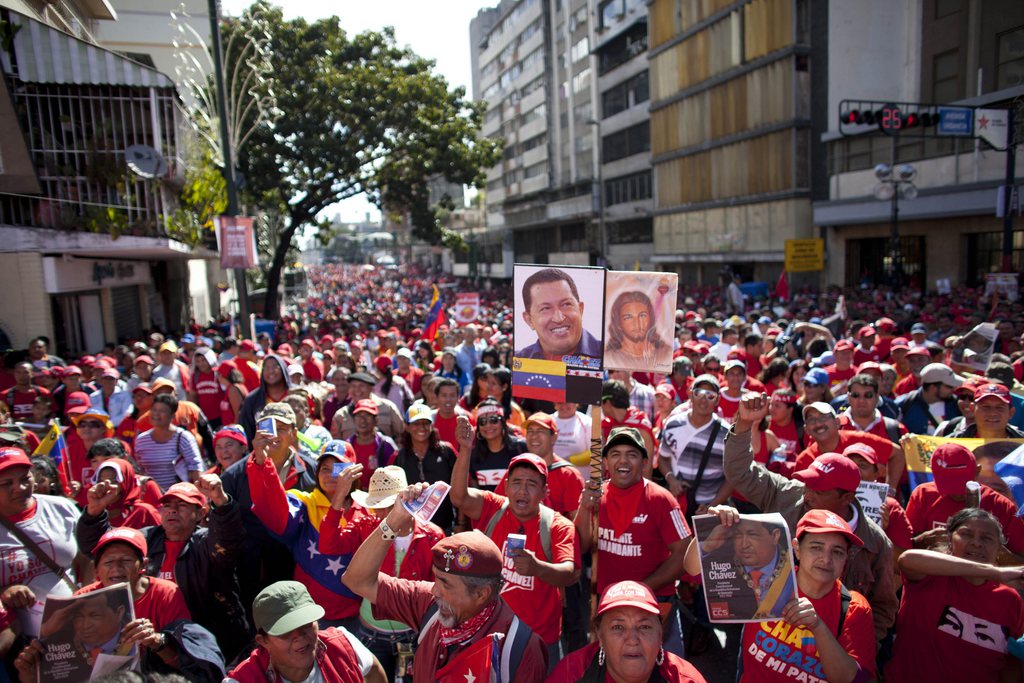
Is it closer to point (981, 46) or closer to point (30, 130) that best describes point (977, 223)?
point (981, 46)

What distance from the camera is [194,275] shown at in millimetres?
26281

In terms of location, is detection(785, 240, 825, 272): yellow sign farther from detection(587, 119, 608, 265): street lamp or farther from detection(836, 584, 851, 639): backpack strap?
detection(836, 584, 851, 639): backpack strap

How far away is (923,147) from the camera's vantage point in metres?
23.2

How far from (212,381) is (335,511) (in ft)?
18.9

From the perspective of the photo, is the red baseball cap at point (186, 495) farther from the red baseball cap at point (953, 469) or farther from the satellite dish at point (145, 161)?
the satellite dish at point (145, 161)

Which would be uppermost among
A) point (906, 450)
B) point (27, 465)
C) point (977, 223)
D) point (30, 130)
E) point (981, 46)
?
point (981, 46)

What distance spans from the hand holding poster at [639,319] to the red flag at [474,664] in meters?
2.21

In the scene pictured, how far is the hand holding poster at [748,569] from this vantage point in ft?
8.80

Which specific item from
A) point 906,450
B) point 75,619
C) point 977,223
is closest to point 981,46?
point 977,223

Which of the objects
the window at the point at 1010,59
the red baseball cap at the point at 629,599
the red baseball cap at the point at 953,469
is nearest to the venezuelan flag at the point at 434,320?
the red baseball cap at the point at 953,469

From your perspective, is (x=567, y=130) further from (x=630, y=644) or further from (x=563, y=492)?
(x=630, y=644)

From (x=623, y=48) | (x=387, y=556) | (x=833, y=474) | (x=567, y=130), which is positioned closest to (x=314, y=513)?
(x=387, y=556)

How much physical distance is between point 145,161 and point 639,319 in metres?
11.4

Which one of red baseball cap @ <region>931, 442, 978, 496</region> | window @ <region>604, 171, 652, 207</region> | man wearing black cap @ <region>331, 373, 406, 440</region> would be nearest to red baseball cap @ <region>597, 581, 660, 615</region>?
red baseball cap @ <region>931, 442, 978, 496</region>
